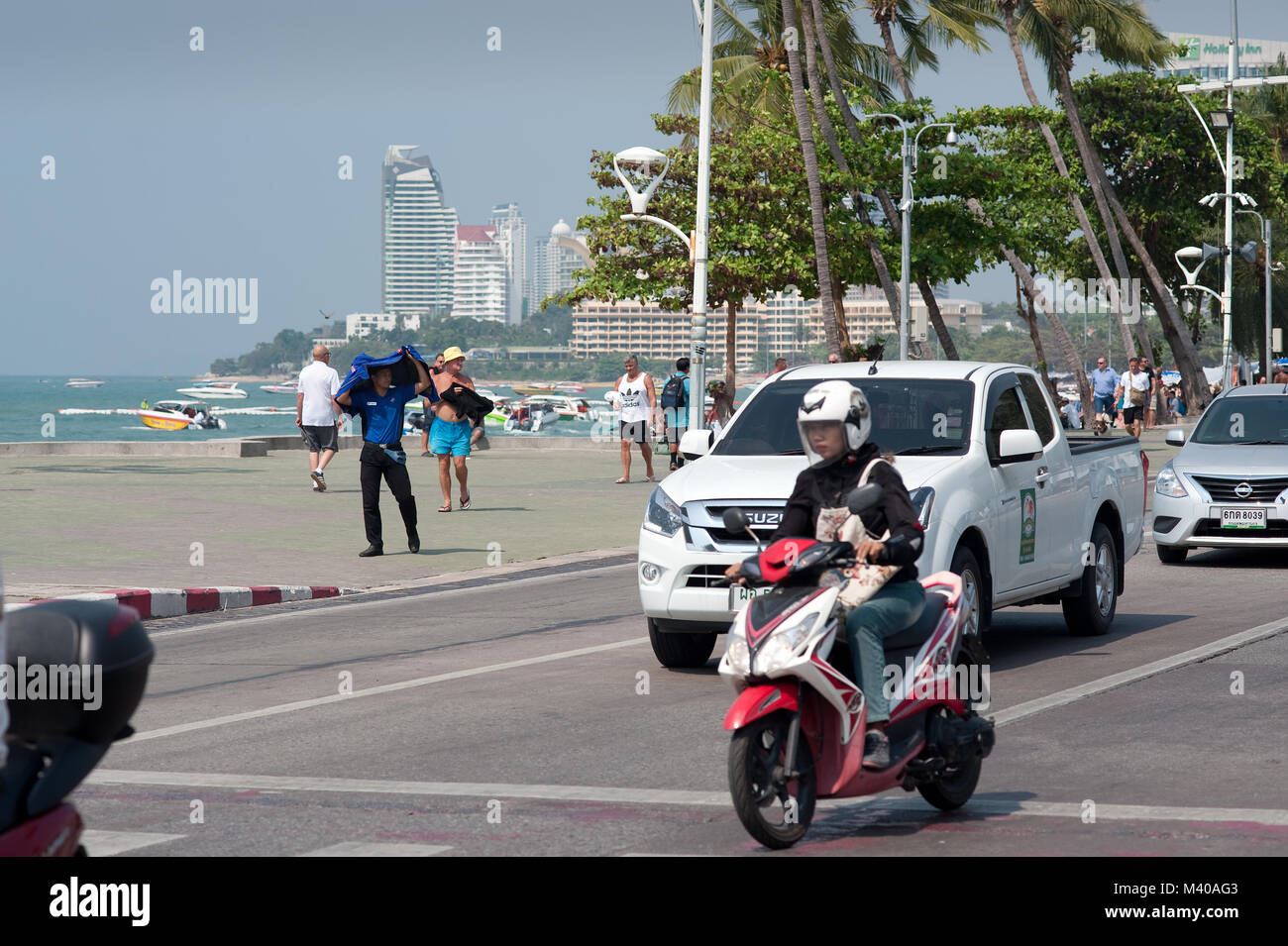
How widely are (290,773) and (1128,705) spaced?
14.1 ft

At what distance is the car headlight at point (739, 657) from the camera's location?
5.88m

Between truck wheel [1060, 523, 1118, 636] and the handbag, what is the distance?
18.1 feet

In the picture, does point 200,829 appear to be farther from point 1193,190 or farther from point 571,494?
point 1193,190

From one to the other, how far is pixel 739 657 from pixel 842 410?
1160 millimetres

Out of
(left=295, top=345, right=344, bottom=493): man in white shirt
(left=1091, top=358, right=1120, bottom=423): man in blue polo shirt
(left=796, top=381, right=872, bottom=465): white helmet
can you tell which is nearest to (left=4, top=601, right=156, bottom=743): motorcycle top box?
(left=796, top=381, right=872, bottom=465): white helmet

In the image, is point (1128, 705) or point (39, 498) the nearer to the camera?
point (1128, 705)

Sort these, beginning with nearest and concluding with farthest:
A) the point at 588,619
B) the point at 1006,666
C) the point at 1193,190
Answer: the point at 1006,666 → the point at 588,619 → the point at 1193,190

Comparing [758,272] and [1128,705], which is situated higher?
[758,272]

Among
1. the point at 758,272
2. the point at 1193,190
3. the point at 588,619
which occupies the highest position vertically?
the point at 1193,190

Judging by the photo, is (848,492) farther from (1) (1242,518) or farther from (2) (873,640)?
(1) (1242,518)

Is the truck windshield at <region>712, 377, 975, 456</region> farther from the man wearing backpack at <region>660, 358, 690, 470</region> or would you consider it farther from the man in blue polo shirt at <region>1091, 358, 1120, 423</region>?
the man in blue polo shirt at <region>1091, 358, 1120, 423</region>

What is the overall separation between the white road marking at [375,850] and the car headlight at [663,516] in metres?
4.08
